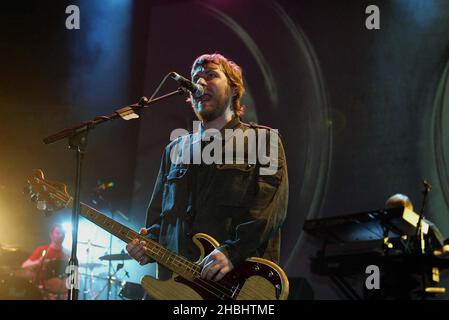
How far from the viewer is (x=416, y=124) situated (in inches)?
240

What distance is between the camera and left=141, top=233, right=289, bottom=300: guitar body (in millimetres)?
2623

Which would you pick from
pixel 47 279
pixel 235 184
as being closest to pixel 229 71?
pixel 235 184

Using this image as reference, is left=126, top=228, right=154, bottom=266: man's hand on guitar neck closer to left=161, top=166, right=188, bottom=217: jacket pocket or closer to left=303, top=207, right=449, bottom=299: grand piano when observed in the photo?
left=161, top=166, right=188, bottom=217: jacket pocket

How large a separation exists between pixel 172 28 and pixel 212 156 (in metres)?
4.68

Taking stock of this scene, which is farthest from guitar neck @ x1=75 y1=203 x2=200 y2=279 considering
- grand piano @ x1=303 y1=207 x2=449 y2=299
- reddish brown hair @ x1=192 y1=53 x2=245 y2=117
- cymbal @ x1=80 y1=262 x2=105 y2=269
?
cymbal @ x1=80 y1=262 x2=105 y2=269

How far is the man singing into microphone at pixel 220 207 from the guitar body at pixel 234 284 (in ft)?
0.18

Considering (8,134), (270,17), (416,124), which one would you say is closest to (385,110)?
(416,124)

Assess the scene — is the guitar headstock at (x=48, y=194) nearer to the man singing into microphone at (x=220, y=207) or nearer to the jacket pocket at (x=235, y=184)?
the man singing into microphone at (x=220, y=207)

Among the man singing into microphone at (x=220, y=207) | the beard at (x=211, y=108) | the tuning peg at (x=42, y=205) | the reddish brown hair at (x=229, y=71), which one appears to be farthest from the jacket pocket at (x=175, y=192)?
the tuning peg at (x=42, y=205)

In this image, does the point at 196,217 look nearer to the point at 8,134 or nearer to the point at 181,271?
the point at 181,271

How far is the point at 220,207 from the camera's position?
2889 millimetres

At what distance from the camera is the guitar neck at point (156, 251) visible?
2.73m

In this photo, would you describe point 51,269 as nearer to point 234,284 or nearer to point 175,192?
point 175,192

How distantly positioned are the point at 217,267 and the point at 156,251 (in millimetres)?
425
